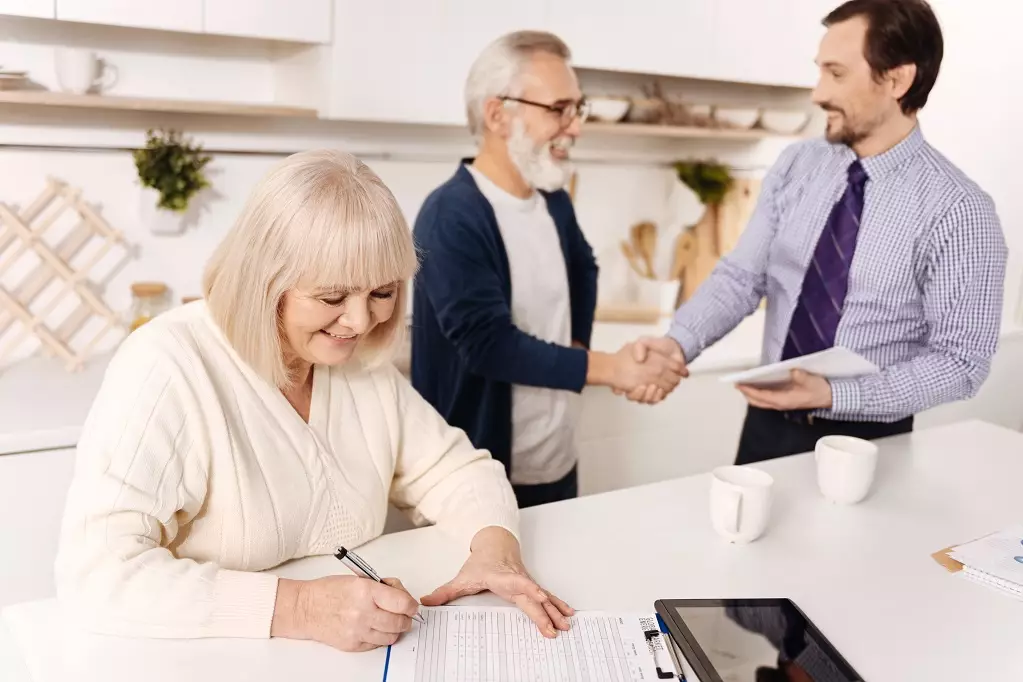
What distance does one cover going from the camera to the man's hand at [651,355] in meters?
1.91

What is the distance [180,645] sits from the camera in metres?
0.92

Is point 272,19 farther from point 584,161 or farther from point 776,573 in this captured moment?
point 776,573

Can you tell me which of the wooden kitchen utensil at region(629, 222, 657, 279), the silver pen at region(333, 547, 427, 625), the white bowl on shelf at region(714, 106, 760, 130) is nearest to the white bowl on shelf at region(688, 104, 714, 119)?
the white bowl on shelf at region(714, 106, 760, 130)

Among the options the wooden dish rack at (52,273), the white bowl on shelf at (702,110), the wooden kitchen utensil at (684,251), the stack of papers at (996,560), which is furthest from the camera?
the wooden kitchen utensil at (684,251)

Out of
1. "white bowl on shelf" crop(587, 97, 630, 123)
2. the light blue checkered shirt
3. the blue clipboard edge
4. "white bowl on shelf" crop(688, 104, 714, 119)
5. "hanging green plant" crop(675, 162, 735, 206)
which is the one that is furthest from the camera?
"hanging green plant" crop(675, 162, 735, 206)

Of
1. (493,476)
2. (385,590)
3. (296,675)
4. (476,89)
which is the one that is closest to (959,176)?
(476,89)

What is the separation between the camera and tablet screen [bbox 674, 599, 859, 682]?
3.06 feet

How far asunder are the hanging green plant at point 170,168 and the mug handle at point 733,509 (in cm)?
158

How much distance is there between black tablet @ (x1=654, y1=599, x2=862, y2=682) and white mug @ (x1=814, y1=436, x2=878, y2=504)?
1.14 ft

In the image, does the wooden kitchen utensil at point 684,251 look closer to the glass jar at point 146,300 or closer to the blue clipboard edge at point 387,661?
the glass jar at point 146,300

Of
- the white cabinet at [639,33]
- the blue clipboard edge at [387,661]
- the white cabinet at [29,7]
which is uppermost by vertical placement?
the white cabinet at [639,33]

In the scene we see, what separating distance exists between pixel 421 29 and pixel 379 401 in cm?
127

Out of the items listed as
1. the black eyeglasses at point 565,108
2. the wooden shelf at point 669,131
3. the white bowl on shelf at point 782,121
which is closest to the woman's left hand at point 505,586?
the black eyeglasses at point 565,108

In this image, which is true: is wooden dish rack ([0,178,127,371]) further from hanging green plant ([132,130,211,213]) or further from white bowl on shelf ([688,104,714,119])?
white bowl on shelf ([688,104,714,119])
